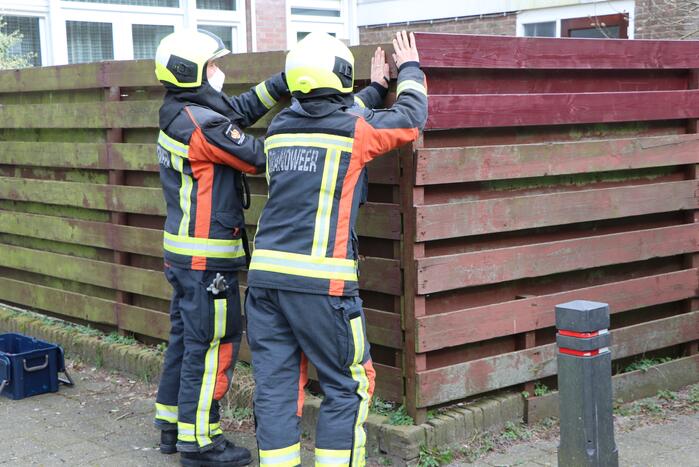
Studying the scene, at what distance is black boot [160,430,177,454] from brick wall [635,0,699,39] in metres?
7.45

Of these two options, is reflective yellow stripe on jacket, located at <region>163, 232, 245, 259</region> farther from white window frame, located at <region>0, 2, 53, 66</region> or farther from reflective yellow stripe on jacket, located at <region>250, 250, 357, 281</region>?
white window frame, located at <region>0, 2, 53, 66</region>

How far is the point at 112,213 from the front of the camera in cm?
663

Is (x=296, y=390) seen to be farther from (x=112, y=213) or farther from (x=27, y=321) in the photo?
(x=27, y=321)

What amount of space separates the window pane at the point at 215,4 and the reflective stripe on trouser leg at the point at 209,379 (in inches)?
457

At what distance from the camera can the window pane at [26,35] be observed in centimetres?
1395

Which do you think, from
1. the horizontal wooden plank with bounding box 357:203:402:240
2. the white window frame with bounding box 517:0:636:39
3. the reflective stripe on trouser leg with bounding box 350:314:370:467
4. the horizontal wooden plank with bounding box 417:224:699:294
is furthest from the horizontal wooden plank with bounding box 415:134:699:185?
the white window frame with bounding box 517:0:636:39

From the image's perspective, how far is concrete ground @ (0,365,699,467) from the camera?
5.05 m

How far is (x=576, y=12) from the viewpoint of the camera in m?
13.2

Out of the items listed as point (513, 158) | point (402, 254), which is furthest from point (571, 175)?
point (402, 254)

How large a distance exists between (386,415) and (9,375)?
2563 mm

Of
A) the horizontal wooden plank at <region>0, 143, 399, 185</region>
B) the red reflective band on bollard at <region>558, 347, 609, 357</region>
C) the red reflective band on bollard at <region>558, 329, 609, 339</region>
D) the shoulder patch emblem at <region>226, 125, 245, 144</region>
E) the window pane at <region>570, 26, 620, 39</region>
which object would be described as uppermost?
the window pane at <region>570, 26, 620, 39</region>

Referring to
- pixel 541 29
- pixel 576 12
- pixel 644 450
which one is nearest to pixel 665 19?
pixel 576 12

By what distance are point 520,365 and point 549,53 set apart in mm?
1644

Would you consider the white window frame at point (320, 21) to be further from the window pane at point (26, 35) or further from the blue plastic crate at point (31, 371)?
the blue plastic crate at point (31, 371)
